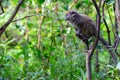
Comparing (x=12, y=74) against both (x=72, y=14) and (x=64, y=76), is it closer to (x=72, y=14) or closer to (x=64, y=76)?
(x=64, y=76)

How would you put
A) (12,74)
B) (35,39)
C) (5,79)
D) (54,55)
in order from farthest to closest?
(35,39) → (54,55) → (12,74) → (5,79)

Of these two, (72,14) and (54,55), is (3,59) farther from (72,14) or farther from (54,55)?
(72,14)

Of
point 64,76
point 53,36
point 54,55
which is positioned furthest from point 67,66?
point 53,36

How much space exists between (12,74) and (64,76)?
0.56m

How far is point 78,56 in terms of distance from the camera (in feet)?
12.3

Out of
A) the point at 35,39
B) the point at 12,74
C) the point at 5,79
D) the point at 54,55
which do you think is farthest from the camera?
the point at 35,39

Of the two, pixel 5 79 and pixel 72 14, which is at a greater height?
pixel 72 14

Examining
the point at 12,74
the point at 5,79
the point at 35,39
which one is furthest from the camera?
the point at 35,39

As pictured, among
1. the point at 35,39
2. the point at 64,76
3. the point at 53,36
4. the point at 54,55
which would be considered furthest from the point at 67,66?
the point at 35,39

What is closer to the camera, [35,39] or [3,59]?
[3,59]

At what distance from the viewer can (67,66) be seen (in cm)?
364

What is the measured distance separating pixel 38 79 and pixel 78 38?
0.92 metres

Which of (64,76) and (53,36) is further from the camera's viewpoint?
(53,36)

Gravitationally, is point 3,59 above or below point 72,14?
below
